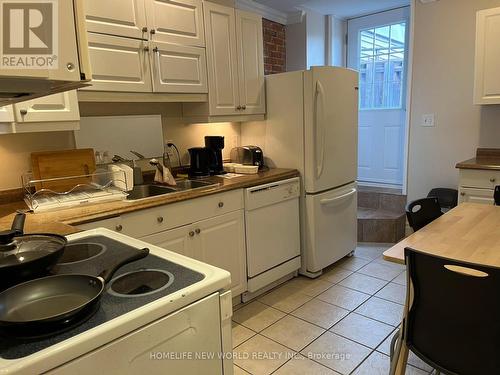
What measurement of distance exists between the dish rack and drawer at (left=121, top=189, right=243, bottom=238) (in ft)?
0.65

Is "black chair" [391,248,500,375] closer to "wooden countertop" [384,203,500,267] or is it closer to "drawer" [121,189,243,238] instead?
"wooden countertop" [384,203,500,267]

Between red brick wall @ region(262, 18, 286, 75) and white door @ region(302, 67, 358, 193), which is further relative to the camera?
red brick wall @ region(262, 18, 286, 75)

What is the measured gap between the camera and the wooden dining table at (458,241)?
4.60 feet

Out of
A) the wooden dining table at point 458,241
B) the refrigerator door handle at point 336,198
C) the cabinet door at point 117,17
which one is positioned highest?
the cabinet door at point 117,17

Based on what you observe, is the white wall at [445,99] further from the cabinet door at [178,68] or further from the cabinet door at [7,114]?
the cabinet door at [7,114]

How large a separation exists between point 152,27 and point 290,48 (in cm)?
233

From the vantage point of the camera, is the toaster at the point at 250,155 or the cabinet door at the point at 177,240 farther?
the toaster at the point at 250,155

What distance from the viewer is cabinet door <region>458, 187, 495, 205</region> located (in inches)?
115

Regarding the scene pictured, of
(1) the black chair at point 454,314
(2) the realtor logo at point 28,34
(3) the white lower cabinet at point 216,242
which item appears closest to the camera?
(2) the realtor logo at point 28,34

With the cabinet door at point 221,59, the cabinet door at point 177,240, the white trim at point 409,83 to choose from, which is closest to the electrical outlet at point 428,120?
the white trim at point 409,83

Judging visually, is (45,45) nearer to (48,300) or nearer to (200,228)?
(48,300)

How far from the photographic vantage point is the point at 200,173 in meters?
2.84

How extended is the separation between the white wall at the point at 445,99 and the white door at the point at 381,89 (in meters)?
0.58

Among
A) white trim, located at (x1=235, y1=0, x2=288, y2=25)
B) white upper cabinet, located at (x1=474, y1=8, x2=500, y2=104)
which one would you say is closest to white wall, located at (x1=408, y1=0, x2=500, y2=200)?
white upper cabinet, located at (x1=474, y1=8, x2=500, y2=104)
